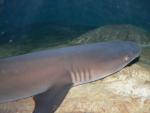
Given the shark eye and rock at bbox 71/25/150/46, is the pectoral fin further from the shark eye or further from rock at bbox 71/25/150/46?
rock at bbox 71/25/150/46

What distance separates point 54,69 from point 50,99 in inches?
18.0

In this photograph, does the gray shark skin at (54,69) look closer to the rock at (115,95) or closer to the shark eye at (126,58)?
the shark eye at (126,58)

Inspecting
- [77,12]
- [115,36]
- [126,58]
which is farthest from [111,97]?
[77,12]

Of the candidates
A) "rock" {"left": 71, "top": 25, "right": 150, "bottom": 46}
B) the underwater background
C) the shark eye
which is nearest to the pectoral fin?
the shark eye

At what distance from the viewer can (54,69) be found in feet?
13.3

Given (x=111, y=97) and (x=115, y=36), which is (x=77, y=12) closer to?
(x=115, y=36)

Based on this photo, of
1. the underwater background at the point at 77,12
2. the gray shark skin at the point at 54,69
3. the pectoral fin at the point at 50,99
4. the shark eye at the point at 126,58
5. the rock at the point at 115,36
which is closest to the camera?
the pectoral fin at the point at 50,99

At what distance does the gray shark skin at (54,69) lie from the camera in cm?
388

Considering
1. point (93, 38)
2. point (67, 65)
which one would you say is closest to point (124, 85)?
point (67, 65)

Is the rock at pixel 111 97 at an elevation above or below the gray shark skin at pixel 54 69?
below

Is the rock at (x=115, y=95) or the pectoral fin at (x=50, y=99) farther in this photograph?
the rock at (x=115, y=95)

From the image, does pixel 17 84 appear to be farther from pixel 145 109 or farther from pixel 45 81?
pixel 145 109

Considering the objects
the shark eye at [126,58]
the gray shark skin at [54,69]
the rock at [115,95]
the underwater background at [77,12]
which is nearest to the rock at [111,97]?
the rock at [115,95]

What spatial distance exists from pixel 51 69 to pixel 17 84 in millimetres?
505
